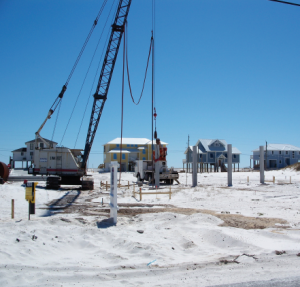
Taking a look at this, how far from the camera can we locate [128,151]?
2574 inches

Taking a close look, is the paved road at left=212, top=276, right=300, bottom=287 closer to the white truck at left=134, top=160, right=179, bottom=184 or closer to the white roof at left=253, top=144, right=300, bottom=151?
the white truck at left=134, top=160, right=179, bottom=184

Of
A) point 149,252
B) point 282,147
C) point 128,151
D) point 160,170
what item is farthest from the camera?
point 282,147

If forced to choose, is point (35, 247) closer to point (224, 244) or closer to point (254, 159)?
point (224, 244)

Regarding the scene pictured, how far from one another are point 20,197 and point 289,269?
16.7 metres


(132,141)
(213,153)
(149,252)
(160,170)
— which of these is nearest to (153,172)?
(160,170)

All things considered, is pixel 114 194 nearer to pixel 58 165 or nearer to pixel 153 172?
pixel 58 165

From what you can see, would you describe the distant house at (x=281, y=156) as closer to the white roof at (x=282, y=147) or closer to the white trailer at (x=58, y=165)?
the white roof at (x=282, y=147)

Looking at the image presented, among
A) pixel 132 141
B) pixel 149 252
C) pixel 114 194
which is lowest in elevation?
pixel 149 252

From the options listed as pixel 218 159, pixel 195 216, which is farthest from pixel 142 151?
pixel 195 216

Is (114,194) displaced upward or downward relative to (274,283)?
upward

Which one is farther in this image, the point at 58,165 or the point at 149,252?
the point at 58,165

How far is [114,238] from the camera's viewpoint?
8.74 metres

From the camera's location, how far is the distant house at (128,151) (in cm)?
6419

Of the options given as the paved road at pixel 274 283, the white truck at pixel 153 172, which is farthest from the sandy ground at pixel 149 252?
the white truck at pixel 153 172
